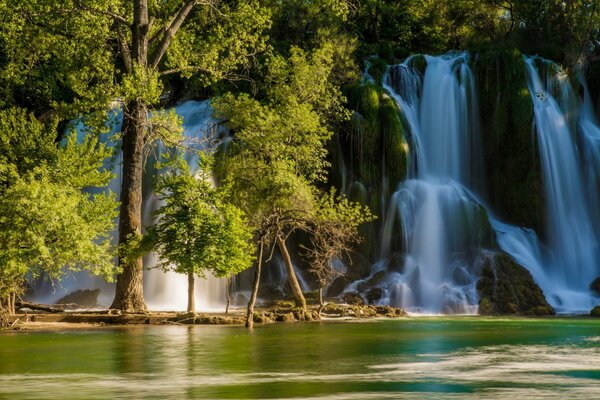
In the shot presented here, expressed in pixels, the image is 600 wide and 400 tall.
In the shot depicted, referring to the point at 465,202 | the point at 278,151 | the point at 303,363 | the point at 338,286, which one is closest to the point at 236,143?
the point at 278,151

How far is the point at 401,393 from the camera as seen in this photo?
12.9 m

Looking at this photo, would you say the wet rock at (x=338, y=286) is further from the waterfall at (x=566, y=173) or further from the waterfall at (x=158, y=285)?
the waterfall at (x=566, y=173)

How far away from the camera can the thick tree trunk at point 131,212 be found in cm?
3175

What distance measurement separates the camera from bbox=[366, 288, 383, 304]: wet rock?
3979cm

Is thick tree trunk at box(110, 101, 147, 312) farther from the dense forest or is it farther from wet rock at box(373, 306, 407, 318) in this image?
wet rock at box(373, 306, 407, 318)

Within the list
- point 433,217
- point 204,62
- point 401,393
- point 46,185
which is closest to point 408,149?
point 433,217

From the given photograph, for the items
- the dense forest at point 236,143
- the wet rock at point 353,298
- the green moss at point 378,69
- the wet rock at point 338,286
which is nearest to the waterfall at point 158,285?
the dense forest at point 236,143

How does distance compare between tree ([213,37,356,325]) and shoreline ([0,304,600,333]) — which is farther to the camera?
tree ([213,37,356,325])

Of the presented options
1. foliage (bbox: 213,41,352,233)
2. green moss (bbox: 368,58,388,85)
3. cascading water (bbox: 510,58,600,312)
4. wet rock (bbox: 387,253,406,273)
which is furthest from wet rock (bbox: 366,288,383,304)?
green moss (bbox: 368,58,388,85)

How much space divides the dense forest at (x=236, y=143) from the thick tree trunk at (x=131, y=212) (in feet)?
0.20

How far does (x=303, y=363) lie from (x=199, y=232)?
13.5 metres

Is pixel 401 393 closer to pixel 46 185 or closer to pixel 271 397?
pixel 271 397

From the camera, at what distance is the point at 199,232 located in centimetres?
3017

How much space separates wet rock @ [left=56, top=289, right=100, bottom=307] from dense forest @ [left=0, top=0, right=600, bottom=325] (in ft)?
6.53
